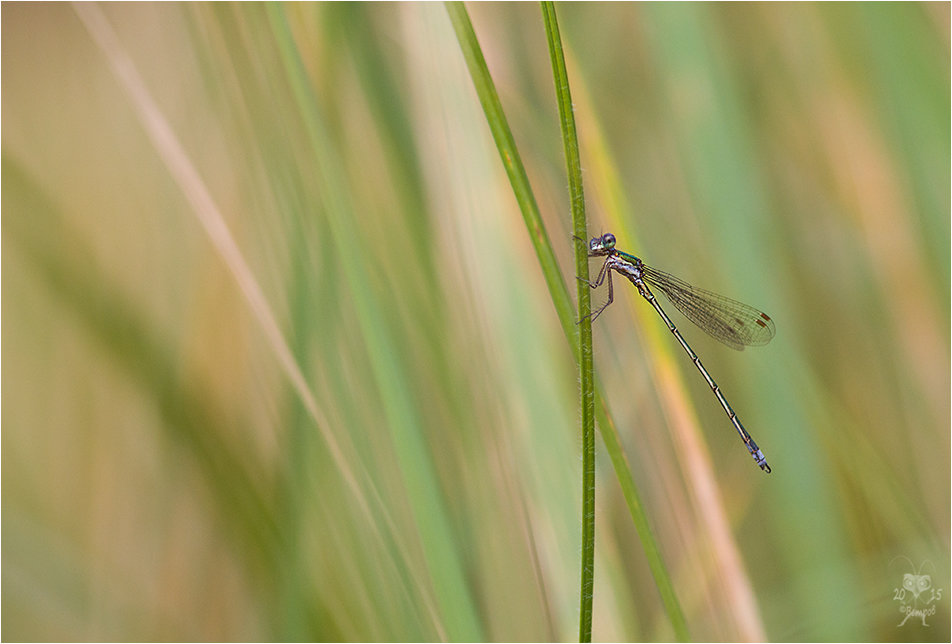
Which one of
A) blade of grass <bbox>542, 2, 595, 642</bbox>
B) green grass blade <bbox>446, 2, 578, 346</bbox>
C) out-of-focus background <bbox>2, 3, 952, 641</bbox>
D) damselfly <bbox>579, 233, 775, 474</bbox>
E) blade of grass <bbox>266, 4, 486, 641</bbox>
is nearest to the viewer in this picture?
blade of grass <bbox>542, 2, 595, 642</bbox>

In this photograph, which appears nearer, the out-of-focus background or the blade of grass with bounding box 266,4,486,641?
the blade of grass with bounding box 266,4,486,641

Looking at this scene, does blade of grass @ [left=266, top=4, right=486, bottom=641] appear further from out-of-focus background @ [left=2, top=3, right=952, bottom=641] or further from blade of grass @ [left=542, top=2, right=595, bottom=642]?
blade of grass @ [left=542, top=2, right=595, bottom=642]

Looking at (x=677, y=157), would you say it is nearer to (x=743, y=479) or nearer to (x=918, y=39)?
(x=918, y=39)

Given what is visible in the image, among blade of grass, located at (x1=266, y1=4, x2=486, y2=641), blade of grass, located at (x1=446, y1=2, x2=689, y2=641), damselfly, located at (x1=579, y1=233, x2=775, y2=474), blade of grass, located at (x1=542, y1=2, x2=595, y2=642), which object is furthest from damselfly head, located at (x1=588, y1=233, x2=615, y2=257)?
blade of grass, located at (x1=542, y1=2, x2=595, y2=642)

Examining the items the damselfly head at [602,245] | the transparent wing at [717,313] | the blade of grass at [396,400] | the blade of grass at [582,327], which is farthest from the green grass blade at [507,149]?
the transparent wing at [717,313]

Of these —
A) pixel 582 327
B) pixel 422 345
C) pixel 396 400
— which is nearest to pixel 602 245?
pixel 422 345

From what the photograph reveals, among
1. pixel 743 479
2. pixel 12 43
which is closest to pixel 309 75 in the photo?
pixel 12 43
